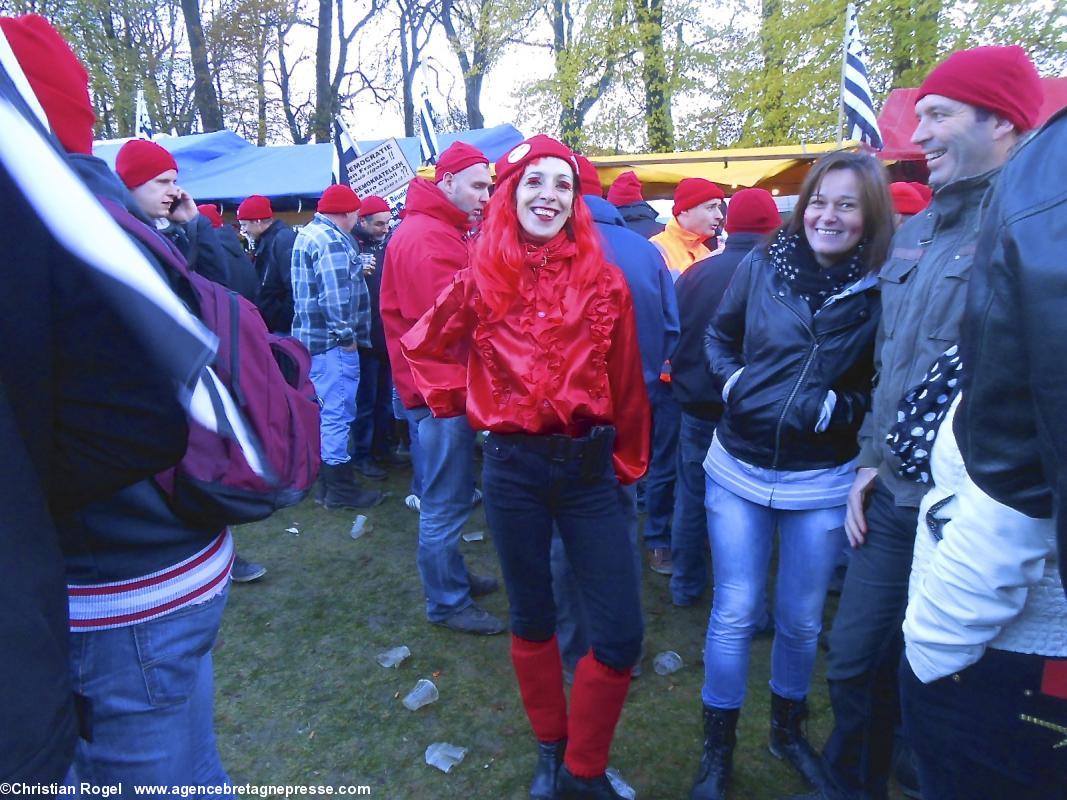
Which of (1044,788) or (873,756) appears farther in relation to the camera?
(873,756)

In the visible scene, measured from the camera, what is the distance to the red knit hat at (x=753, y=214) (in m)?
3.32

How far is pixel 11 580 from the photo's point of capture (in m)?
0.85

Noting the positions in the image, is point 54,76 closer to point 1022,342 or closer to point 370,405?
point 1022,342

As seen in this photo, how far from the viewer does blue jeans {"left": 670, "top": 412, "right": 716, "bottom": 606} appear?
353 centimetres

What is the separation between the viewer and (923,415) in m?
1.73

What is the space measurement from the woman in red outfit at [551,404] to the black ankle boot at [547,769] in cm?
4

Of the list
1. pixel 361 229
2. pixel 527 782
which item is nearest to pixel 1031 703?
pixel 527 782

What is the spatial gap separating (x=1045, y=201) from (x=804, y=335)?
1.37 meters

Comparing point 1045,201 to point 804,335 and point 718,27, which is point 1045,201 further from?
point 718,27

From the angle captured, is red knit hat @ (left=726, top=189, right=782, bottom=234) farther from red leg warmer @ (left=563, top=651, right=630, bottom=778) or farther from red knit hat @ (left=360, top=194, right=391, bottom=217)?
red knit hat @ (left=360, top=194, right=391, bottom=217)

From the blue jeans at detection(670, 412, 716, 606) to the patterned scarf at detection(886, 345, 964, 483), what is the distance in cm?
163

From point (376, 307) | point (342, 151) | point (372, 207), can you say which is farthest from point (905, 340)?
point (342, 151)

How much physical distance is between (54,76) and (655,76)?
13101mm

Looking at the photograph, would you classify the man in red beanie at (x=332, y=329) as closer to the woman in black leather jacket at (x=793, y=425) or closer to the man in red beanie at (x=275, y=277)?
the man in red beanie at (x=275, y=277)
